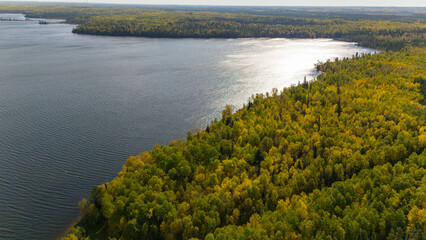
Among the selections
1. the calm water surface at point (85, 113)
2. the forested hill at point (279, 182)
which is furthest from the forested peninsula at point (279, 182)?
the calm water surface at point (85, 113)

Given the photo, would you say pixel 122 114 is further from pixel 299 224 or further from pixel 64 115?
pixel 299 224

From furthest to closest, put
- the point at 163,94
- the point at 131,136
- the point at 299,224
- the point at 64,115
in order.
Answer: the point at 163,94 → the point at 64,115 → the point at 131,136 → the point at 299,224

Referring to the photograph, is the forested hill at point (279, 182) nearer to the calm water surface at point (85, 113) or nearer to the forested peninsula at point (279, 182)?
the forested peninsula at point (279, 182)

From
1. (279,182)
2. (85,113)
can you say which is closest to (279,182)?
(279,182)

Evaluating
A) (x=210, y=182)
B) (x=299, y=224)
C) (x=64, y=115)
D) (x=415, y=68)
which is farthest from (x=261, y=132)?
(x=415, y=68)

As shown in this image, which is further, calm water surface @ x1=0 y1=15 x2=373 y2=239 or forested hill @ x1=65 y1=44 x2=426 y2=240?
calm water surface @ x1=0 y1=15 x2=373 y2=239

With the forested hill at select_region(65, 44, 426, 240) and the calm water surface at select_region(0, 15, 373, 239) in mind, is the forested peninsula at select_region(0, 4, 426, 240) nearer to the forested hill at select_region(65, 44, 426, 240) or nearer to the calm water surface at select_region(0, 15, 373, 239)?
the forested hill at select_region(65, 44, 426, 240)

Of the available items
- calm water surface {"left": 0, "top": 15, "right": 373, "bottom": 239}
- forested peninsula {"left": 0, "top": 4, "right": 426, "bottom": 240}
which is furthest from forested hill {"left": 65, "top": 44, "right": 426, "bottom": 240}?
calm water surface {"left": 0, "top": 15, "right": 373, "bottom": 239}
